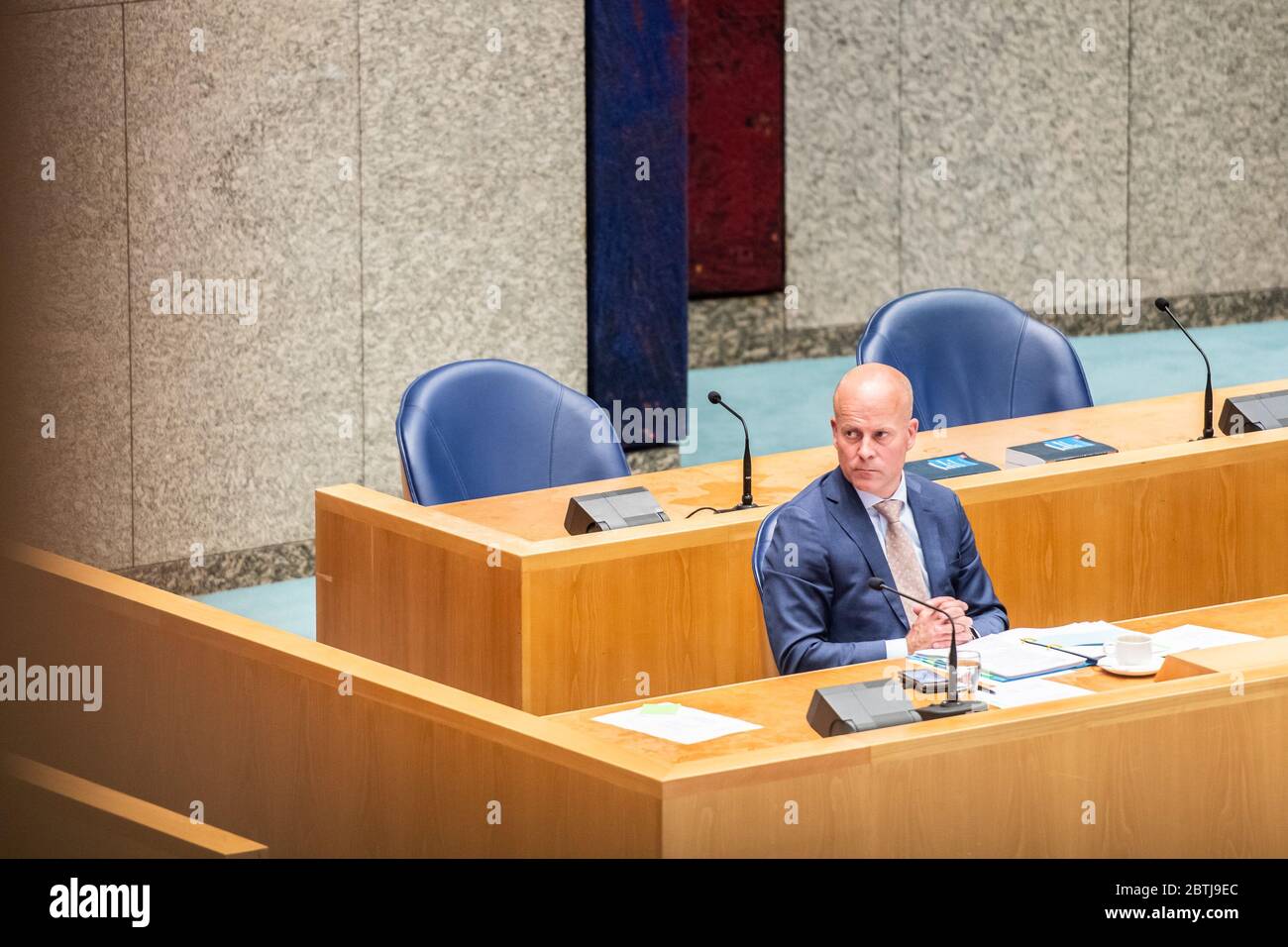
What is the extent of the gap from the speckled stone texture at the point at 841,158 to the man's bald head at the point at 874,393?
5.64 m

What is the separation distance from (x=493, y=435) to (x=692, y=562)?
33.2 inches

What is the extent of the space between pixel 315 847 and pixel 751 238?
6523 millimetres

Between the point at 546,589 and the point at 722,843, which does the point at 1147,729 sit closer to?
the point at 722,843

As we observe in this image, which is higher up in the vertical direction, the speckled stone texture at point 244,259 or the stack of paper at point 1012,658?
the speckled stone texture at point 244,259

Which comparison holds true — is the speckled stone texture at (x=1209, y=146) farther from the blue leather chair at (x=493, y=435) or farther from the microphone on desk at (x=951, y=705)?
the microphone on desk at (x=951, y=705)

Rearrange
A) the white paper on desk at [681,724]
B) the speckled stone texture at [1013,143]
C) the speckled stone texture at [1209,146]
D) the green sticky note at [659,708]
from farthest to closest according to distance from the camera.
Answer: the speckled stone texture at [1209,146] < the speckled stone texture at [1013,143] < the green sticky note at [659,708] < the white paper on desk at [681,724]

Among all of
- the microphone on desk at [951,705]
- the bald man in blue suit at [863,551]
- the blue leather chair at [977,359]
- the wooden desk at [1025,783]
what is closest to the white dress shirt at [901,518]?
the bald man in blue suit at [863,551]

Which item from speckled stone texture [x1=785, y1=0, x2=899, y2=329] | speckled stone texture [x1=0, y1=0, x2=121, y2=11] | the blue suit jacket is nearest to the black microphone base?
the blue suit jacket

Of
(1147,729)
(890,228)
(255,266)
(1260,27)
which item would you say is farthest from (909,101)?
(1147,729)

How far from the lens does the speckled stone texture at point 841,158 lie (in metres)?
9.73

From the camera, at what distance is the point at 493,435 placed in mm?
5355

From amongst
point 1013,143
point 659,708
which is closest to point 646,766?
point 659,708

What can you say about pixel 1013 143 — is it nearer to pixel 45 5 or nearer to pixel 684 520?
pixel 45 5
